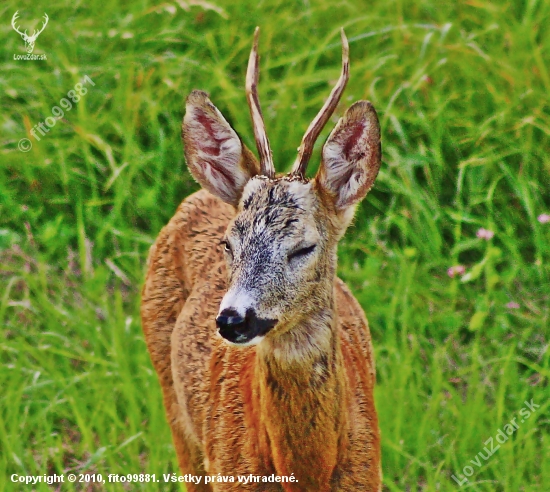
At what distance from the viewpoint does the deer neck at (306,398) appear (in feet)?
12.0

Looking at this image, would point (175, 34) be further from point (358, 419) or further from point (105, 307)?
point (358, 419)

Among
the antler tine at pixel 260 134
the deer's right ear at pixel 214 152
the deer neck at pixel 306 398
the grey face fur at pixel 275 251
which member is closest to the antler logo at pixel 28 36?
the deer's right ear at pixel 214 152

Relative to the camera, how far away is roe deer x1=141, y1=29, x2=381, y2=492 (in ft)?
11.6

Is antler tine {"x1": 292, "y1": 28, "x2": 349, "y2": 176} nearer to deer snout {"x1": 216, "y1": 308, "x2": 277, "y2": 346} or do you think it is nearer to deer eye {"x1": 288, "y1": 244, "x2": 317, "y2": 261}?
deer eye {"x1": 288, "y1": 244, "x2": 317, "y2": 261}

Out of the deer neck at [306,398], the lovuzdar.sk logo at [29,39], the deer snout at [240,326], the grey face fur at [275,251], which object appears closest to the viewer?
the deer snout at [240,326]

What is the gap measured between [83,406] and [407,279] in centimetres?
160

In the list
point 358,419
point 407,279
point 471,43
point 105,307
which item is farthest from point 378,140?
point 471,43

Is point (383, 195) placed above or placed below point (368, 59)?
below

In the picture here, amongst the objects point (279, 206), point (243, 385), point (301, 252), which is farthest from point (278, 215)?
point (243, 385)

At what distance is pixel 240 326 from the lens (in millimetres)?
3332

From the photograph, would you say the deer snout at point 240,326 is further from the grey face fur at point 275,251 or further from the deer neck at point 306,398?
the deer neck at point 306,398

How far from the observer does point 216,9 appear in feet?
21.5

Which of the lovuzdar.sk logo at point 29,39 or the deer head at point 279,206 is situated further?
the lovuzdar.sk logo at point 29,39

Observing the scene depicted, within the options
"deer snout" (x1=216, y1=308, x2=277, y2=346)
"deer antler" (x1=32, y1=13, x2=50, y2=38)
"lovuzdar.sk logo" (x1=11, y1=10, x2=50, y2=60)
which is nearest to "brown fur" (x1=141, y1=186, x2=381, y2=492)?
"deer snout" (x1=216, y1=308, x2=277, y2=346)
